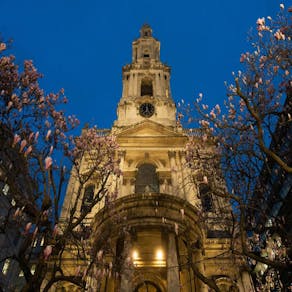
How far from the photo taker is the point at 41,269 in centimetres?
886

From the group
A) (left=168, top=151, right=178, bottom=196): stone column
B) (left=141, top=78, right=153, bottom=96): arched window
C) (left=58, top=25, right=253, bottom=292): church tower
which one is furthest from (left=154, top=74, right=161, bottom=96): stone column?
(left=168, top=151, right=178, bottom=196): stone column

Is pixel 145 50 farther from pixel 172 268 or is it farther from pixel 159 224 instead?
pixel 172 268

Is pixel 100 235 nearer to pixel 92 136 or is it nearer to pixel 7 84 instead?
pixel 92 136

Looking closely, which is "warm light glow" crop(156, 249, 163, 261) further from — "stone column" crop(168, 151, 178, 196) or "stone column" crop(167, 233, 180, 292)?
"stone column" crop(167, 233, 180, 292)

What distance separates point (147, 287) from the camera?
816 inches

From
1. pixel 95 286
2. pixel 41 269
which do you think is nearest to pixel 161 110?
pixel 95 286

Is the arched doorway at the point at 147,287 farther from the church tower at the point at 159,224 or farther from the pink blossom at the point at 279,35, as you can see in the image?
the pink blossom at the point at 279,35

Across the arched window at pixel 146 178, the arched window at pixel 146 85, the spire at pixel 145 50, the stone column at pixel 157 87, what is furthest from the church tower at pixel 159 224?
the spire at pixel 145 50

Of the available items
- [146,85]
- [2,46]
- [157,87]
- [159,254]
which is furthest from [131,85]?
[2,46]

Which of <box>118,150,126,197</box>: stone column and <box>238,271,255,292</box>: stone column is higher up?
<box>118,150,126,197</box>: stone column

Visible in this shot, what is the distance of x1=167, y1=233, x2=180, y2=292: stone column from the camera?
611 inches

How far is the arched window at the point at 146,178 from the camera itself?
83.1ft

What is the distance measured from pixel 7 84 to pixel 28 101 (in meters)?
0.98

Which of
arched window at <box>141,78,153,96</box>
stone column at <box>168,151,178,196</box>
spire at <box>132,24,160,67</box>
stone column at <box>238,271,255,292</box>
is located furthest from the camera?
spire at <box>132,24,160,67</box>
